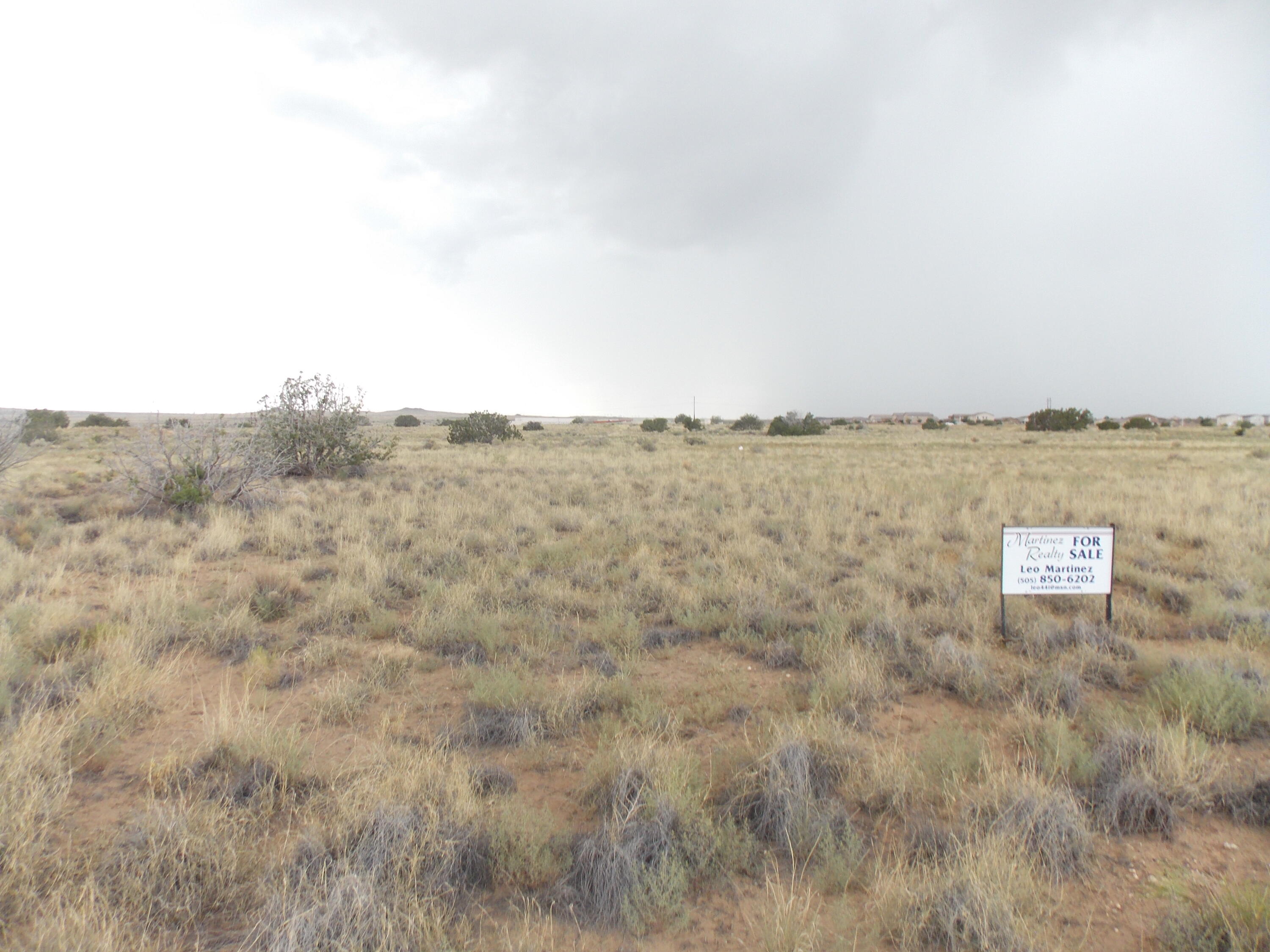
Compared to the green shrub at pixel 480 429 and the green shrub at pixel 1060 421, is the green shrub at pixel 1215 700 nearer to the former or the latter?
the green shrub at pixel 480 429

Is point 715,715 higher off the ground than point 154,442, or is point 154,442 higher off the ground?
point 154,442

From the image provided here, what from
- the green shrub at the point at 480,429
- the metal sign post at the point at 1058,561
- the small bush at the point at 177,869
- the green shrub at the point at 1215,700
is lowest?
the small bush at the point at 177,869

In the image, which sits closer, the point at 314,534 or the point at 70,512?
the point at 314,534

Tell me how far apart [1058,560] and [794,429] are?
42145mm

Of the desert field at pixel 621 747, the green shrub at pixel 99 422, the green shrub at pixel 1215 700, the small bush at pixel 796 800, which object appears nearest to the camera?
the desert field at pixel 621 747

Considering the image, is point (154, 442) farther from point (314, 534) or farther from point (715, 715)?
point (715, 715)

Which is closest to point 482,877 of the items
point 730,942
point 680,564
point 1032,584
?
point 730,942

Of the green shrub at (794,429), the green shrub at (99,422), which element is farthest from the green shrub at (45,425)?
the green shrub at (794,429)

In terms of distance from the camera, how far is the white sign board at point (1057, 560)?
564 cm

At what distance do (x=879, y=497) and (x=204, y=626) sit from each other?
12232mm

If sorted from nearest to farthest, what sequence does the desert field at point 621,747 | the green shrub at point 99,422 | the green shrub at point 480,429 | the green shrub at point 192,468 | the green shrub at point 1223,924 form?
the green shrub at point 1223,924 < the desert field at point 621,747 < the green shrub at point 192,468 < the green shrub at point 480,429 < the green shrub at point 99,422

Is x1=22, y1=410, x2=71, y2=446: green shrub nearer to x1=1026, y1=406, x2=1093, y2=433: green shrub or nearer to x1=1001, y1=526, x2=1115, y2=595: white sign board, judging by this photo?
x1=1001, y1=526, x2=1115, y2=595: white sign board

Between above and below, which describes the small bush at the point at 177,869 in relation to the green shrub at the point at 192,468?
below

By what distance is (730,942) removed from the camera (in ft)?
8.42
